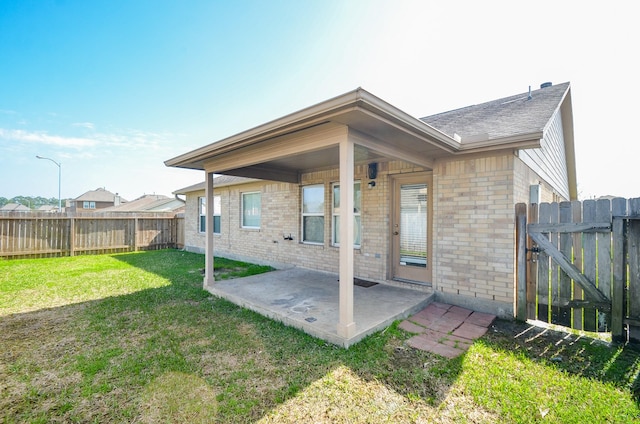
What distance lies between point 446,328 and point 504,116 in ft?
14.0

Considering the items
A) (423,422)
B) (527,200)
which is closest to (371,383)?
(423,422)

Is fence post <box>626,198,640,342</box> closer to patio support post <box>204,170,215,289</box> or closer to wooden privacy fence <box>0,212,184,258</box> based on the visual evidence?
patio support post <box>204,170,215,289</box>

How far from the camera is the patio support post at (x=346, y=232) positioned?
10.8ft

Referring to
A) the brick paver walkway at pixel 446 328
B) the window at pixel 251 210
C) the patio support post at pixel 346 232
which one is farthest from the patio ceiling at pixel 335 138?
the window at pixel 251 210

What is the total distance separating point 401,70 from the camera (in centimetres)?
747

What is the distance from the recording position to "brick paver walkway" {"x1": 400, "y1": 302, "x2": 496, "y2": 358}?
3.36 meters

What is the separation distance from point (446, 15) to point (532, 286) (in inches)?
215

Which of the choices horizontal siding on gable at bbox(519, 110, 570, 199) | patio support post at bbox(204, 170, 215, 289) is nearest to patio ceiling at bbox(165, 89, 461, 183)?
patio support post at bbox(204, 170, 215, 289)

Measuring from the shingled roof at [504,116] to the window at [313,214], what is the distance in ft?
10.8

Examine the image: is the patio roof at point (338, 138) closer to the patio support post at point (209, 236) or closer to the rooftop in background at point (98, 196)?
the patio support post at point (209, 236)

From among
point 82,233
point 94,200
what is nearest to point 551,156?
point 82,233

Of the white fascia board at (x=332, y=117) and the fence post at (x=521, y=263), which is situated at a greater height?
the white fascia board at (x=332, y=117)

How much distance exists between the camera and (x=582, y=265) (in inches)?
150

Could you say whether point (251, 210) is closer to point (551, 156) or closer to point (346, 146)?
point (346, 146)
